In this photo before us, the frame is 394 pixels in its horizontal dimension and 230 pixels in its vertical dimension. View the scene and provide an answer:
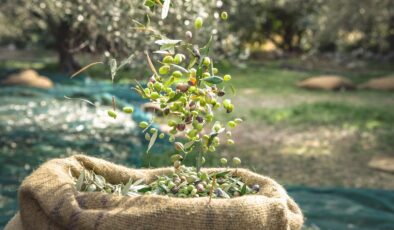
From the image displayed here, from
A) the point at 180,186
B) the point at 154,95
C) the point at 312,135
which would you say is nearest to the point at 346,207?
the point at 312,135

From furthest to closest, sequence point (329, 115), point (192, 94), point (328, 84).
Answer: point (328, 84) < point (329, 115) < point (192, 94)

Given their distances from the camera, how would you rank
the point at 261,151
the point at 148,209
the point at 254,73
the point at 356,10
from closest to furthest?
the point at 148,209 → the point at 261,151 → the point at 356,10 → the point at 254,73

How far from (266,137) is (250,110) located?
296cm

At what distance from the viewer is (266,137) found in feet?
38.8

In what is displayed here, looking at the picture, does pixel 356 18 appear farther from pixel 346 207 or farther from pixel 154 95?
pixel 154 95

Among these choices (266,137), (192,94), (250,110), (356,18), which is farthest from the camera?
(356,18)

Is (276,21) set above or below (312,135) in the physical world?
below

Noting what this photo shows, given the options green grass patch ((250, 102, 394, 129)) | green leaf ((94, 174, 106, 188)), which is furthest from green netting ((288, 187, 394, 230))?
green grass patch ((250, 102, 394, 129))

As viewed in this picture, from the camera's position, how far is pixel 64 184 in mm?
2861

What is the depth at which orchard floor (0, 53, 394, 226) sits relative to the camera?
30.1 ft

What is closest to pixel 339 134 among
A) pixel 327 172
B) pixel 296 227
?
pixel 327 172

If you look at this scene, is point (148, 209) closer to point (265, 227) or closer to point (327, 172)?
point (265, 227)

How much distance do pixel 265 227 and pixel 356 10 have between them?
546 inches

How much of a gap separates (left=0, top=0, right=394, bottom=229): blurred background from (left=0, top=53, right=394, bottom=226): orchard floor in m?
0.02
